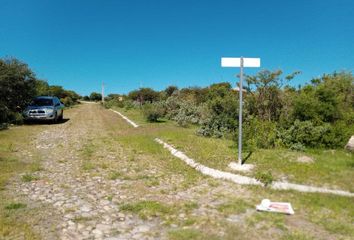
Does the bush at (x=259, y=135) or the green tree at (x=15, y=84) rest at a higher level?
the green tree at (x=15, y=84)

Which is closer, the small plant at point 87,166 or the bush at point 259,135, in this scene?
the small plant at point 87,166

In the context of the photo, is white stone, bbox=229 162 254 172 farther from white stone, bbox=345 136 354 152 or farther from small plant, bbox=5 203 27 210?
small plant, bbox=5 203 27 210

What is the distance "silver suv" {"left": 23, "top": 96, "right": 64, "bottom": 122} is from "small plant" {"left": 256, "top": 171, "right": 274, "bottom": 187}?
52.8 ft

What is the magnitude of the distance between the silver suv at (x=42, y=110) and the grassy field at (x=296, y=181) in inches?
397

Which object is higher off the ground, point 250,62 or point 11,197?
point 250,62

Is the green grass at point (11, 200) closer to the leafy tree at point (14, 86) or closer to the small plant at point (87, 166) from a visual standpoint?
the small plant at point (87, 166)

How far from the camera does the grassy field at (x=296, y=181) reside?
4.29 m

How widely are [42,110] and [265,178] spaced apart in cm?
1638

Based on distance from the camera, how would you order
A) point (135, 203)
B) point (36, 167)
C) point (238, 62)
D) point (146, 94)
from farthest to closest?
1. point (146, 94)
2. point (36, 167)
3. point (238, 62)
4. point (135, 203)

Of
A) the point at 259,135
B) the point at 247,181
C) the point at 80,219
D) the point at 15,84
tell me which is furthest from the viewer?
the point at 15,84

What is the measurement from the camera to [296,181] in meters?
6.39

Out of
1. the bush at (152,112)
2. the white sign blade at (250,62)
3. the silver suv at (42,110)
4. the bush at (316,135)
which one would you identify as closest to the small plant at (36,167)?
the white sign blade at (250,62)

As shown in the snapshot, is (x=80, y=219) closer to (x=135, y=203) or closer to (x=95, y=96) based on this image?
(x=135, y=203)

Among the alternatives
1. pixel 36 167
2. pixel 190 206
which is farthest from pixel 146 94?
pixel 190 206
